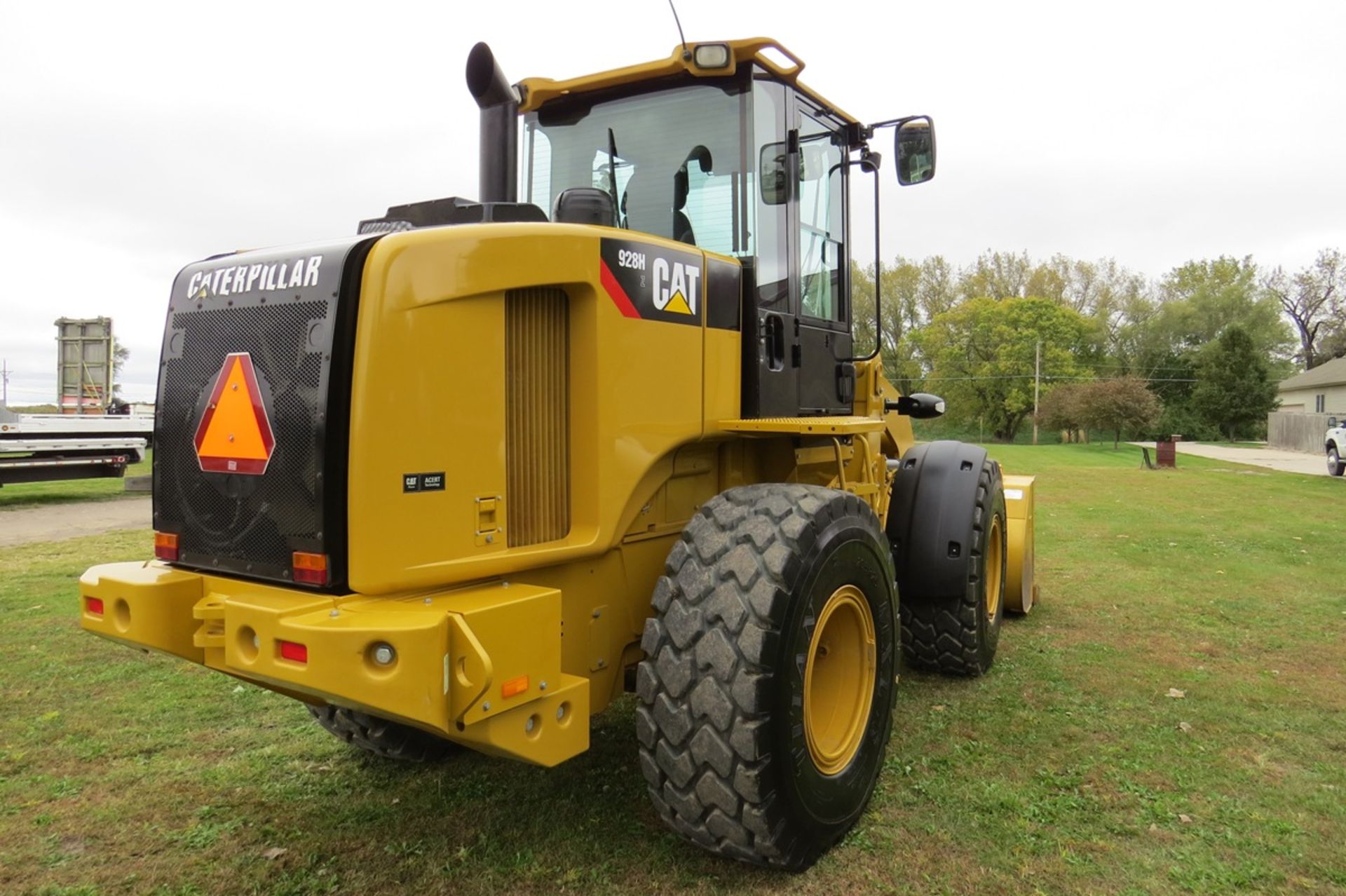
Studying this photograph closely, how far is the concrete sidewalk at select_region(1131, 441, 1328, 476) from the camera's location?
27538 millimetres

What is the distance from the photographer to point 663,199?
12.7 ft

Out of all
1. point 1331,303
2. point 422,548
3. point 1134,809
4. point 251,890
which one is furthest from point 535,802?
point 1331,303

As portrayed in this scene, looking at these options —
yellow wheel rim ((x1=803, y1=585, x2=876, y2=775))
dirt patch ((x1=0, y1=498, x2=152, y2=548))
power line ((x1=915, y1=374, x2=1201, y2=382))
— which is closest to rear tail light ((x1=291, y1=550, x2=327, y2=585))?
yellow wheel rim ((x1=803, y1=585, x2=876, y2=775))

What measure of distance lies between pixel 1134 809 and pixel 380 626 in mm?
3116

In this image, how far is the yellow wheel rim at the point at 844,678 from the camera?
3.44 meters

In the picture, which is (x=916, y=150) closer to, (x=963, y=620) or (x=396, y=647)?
(x=963, y=620)

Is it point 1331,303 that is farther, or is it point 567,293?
point 1331,303

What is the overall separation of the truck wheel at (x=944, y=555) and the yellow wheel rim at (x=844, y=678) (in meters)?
1.54

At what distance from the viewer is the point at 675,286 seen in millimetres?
3295

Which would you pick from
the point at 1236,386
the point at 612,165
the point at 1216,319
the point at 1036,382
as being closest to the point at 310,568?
the point at 612,165

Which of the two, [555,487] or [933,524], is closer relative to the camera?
[555,487]

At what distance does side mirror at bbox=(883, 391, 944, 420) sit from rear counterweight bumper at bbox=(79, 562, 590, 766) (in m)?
3.52

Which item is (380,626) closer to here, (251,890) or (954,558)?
(251,890)

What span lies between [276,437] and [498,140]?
137 cm
